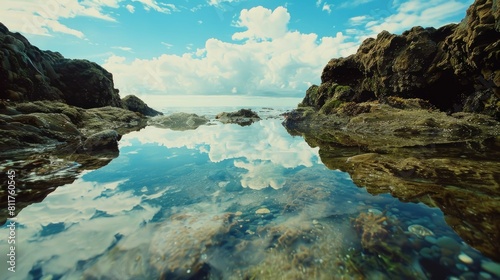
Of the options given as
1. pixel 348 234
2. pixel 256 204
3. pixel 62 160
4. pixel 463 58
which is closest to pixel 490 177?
pixel 348 234

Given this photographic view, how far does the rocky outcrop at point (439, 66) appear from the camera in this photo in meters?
16.4

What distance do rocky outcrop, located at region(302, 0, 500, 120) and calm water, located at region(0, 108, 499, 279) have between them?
17085 millimetres

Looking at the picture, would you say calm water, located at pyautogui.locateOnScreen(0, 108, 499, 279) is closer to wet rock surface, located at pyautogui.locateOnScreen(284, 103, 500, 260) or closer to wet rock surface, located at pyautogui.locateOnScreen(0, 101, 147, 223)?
wet rock surface, located at pyautogui.locateOnScreen(284, 103, 500, 260)

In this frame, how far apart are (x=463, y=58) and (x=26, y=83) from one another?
41537mm

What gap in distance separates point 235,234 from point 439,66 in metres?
26.3

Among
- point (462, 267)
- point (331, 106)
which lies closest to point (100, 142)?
point (462, 267)

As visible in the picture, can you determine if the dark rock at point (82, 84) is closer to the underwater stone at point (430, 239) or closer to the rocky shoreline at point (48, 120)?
the rocky shoreline at point (48, 120)

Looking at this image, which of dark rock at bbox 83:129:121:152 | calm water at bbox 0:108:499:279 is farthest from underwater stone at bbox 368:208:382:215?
dark rock at bbox 83:129:121:152

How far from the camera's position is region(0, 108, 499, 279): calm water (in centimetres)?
368

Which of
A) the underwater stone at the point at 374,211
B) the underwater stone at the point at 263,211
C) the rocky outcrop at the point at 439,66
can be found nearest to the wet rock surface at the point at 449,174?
the underwater stone at the point at 374,211

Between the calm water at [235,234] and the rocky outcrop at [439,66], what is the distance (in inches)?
673

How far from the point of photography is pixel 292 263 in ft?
12.6

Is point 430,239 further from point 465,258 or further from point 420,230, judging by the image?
point 465,258

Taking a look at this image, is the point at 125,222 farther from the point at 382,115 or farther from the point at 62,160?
the point at 382,115
